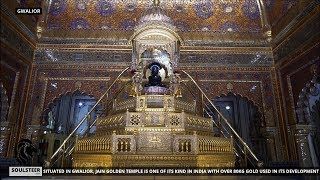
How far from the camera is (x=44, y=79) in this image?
312 inches

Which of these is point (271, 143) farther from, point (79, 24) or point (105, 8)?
point (79, 24)

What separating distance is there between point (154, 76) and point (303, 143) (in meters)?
4.60

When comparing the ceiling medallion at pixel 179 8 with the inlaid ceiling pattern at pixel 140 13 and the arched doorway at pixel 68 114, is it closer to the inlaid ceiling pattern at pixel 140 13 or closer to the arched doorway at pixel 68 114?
the inlaid ceiling pattern at pixel 140 13

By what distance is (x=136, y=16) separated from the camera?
8.87 meters

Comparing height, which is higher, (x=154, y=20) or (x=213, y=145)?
(x=154, y=20)

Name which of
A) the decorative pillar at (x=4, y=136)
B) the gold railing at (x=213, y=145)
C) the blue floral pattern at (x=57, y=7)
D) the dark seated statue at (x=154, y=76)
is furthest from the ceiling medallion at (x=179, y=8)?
the decorative pillar at (x=4, y=136)

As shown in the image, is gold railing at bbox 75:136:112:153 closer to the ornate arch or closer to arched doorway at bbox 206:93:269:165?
the ornate arch

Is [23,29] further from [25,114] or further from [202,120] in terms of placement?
[202,120]

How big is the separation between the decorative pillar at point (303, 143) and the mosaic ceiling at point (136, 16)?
3691 millimetres

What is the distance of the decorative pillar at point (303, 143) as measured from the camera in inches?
261

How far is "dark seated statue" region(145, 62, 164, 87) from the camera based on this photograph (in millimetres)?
7340

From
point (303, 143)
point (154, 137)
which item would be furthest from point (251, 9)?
point (154, 137)

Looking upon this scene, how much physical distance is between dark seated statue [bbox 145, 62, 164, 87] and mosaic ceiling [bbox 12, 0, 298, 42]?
5.80 ft

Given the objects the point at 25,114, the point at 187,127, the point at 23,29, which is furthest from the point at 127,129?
the point at 23,29
